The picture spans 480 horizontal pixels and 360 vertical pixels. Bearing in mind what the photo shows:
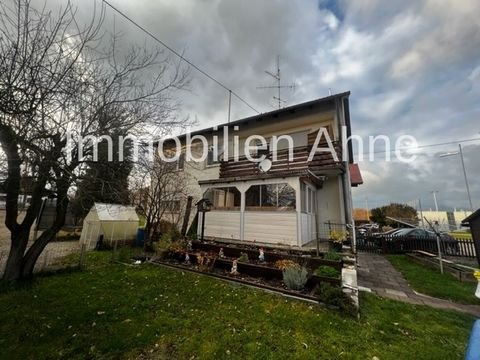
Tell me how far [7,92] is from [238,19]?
688cm

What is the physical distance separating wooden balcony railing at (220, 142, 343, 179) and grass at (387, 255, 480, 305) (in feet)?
16.1

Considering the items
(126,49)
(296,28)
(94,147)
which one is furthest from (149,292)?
(296,28)

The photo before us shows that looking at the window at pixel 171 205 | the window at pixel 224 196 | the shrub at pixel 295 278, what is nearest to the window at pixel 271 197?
the window at pixel 224 196

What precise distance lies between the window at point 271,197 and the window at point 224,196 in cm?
124

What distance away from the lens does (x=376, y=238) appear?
13156mm

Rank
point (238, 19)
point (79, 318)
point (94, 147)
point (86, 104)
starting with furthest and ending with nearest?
point (238, 19) → point (94, 147) → point (86, 104) → point (79, 318)

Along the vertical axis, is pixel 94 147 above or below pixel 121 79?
below

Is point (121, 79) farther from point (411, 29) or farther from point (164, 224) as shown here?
point (411, 29)

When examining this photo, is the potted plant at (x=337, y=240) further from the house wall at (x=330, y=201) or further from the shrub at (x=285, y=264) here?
the shrub at (x=285, y=264)

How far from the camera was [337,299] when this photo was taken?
4.38 metres

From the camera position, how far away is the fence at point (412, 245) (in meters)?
11.3

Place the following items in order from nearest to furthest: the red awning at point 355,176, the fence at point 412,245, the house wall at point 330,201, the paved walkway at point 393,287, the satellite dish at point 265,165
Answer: the paved walkway at point 393,287 → the house wall at point 330,201 → the satellite dish at point 265,165 → the fence at point 412,245 → the red awning at point 355,176

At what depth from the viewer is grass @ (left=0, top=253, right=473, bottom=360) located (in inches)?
121

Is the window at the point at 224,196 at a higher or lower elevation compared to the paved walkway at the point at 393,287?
higher
